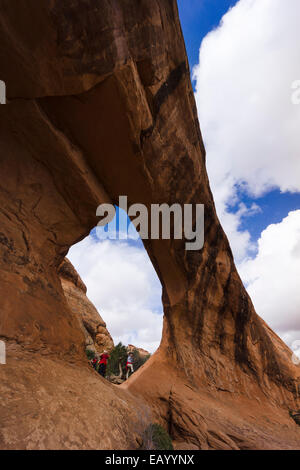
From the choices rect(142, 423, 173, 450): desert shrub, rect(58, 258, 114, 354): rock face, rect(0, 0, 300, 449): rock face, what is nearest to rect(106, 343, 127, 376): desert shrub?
rect(58, 258, 114, 354): rock face

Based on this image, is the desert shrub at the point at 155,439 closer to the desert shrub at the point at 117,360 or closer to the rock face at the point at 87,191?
the rock face at the point at 87,191

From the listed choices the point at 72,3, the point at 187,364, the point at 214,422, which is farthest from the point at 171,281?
the point at 72,3

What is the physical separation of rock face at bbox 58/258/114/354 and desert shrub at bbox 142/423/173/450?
50.6 feet

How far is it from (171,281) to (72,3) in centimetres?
823

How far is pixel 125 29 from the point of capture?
4.21 m

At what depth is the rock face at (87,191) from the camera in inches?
143

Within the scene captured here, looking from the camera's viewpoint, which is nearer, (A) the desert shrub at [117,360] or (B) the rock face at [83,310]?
(A) the desert shrub at [117,360]

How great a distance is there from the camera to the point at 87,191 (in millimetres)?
6086

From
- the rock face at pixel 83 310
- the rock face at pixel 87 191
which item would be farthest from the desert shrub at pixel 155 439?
the rock face at pixel 83 310

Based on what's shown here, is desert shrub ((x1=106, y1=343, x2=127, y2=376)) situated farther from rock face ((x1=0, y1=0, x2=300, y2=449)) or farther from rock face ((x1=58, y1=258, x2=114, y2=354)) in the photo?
rock face ((x1=0, y1=0, x2=300, y2=449))

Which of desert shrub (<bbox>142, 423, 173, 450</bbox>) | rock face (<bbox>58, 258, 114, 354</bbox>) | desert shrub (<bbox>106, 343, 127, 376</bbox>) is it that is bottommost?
desert shrub (<bbox>106, 343, 127, 376</bbox>)

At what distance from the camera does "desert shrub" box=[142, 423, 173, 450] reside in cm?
471

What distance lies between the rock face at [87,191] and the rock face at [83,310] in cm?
1310

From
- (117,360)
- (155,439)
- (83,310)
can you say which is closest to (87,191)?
(155,439)
